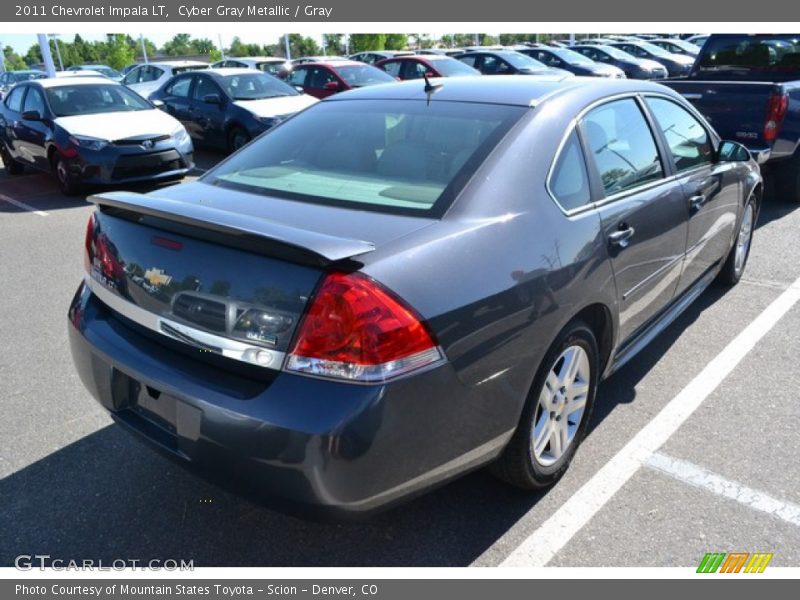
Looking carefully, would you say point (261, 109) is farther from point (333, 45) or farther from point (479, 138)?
point (333, 45)

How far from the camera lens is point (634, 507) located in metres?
2.68

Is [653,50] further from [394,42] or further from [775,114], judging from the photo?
[394,42]

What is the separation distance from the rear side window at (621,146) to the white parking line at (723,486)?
1.23 metres

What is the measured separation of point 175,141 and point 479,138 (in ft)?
23.1

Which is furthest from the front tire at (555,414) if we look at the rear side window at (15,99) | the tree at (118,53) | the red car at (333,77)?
the tree at (118,53)

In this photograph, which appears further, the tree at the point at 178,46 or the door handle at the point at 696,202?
the tree at the point at 178,46

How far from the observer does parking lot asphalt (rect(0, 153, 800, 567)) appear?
8.13 ft

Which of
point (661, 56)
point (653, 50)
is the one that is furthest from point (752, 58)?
point (653, 50)

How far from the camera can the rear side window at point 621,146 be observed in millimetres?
2939

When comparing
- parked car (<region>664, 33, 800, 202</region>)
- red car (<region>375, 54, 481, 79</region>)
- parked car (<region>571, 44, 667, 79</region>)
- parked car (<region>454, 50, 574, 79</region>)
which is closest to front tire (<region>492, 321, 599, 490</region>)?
parked car (<region>664, 33, 800, 202</region>)

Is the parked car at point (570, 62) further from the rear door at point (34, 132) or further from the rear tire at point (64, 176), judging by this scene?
the rear tire at point (64, 176)

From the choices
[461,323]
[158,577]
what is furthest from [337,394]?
[158,577]

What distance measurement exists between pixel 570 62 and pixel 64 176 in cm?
1376

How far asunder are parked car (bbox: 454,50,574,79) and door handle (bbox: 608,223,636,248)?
13.7 metres
